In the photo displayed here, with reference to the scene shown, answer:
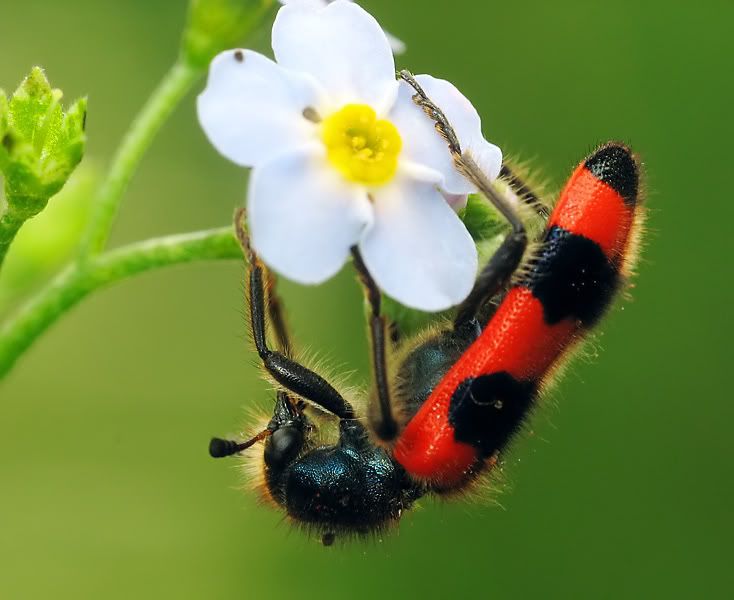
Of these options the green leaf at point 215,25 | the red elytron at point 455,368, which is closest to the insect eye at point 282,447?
the red elytron at point 455,368

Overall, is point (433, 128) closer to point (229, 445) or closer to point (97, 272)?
point (97, 272)

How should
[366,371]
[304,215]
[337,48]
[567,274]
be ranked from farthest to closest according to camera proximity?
[366,371] → [567,274] → [337,48] → [304,215]

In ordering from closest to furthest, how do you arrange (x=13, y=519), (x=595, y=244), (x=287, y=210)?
→ (x=287, y=210) → (x=595, y=244) → (x=13, y=519)

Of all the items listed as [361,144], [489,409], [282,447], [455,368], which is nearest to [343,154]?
[361,144]

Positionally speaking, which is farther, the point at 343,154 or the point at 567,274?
the point at 567,274

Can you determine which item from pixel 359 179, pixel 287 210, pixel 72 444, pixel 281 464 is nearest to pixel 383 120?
pixel 359 179

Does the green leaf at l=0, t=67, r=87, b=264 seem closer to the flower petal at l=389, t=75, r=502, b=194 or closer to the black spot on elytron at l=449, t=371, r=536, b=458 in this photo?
the flower petal at l=389, t=75, r=502, b=194

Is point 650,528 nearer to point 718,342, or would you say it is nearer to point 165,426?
point 718,342
